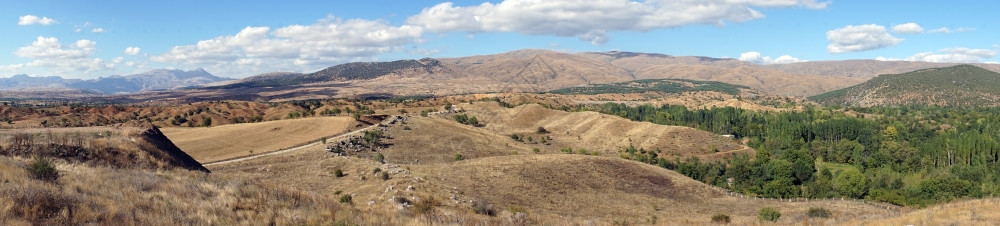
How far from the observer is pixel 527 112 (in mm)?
138000

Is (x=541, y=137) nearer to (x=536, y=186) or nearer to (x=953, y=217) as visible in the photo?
(x=536, y=186)

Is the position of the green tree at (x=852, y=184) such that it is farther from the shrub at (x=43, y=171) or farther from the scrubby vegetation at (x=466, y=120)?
the scrubby vegetation at (x=466, y=120)

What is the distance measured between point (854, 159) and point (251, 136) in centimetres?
10174

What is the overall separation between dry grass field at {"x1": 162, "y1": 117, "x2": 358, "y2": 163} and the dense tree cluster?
4849 centimetres

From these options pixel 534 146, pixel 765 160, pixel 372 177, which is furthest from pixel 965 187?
pixel 372 177

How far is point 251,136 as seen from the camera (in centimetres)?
8669

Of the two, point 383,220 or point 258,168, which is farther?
point 258,168

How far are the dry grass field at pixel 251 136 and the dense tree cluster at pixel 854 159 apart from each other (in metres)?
48.5

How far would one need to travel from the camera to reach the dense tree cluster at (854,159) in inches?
2527

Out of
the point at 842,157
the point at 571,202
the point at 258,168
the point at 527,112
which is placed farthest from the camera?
the point at 527,112

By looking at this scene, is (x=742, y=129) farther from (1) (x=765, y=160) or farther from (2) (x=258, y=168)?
(2) (x=258, y=168)

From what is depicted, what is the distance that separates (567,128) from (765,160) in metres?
43.5

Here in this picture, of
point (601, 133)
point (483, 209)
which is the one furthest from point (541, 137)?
point (483, 209)

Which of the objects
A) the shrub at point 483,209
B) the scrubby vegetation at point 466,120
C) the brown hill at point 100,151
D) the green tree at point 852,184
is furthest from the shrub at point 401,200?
the scrubby vegetation at point 466,120
